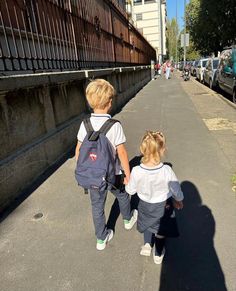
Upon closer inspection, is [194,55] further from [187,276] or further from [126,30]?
[187,276]

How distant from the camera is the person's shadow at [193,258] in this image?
204cm

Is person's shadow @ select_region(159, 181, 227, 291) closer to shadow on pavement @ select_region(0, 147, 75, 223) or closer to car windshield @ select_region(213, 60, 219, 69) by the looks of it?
shadow on pavement @ select_region(0, 147, 75, 223)

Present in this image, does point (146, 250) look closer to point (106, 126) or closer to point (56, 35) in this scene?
point (106, 126)

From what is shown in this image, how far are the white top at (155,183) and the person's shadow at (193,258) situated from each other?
0.61m

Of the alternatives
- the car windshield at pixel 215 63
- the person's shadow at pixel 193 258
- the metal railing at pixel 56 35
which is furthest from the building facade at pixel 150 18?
the person's shadow at pixel 193 258

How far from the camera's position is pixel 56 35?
5141mm

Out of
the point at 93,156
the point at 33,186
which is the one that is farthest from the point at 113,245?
the point at 33,186

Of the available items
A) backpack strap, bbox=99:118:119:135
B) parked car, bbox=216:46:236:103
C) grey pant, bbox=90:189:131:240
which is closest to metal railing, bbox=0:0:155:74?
backpack strap, bbox=99:118:119:135

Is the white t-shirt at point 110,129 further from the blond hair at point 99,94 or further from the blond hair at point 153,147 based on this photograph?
the blond hair at point 153,147

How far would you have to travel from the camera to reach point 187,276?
211cm

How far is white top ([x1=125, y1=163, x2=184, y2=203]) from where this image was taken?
79.9 inches

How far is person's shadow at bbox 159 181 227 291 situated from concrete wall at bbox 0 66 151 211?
2.17m

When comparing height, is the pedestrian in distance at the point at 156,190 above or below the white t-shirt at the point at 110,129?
below

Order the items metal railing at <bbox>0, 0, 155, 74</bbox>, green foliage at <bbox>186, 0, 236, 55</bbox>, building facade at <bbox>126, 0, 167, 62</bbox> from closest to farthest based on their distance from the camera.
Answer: metal railing at <bbox>0, 0, 155, 74</bbox>, green foliage at <bbox>186, 0, 236, 55</bbox>, building facade at <bbox>126, 0, 167, 62</bbox>
